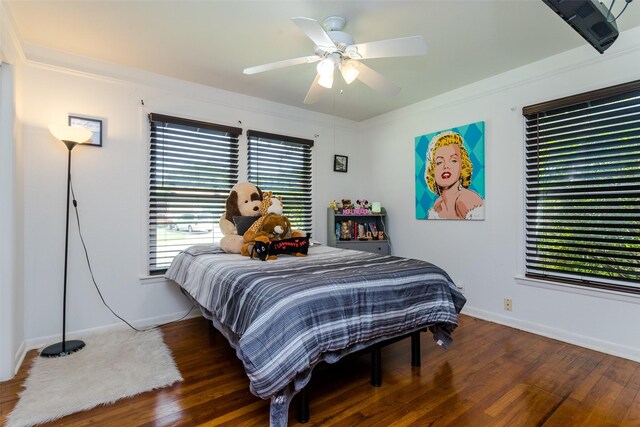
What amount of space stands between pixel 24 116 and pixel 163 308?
205 cm

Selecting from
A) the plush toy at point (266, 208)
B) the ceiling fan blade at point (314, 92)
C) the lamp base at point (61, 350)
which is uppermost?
the ceiling fan blade at point (314, 92)

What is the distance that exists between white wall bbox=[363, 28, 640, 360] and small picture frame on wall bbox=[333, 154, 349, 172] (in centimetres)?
66

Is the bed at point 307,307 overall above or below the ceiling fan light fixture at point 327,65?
below

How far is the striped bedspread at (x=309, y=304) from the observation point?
1509 mm

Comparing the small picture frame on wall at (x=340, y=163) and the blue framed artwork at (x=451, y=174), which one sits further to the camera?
the small picture frame on wall at (x=340, y=163)

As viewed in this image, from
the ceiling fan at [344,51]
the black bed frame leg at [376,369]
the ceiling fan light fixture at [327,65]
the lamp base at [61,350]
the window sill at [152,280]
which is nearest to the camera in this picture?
the ceiling fan at [344,51]

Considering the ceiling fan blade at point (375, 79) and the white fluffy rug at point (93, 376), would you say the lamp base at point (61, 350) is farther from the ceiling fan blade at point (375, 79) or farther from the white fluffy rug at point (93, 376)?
the ceiling fan blade at point (375, 79)

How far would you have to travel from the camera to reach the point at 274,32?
95.6 inches

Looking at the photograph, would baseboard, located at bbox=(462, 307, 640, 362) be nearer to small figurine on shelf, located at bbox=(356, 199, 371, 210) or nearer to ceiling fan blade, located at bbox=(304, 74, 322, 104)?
small figurine on shelf, located at bbox=(356, 199, 371, 210)

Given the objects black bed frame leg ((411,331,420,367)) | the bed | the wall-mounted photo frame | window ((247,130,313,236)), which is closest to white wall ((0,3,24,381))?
the wall-mounted photo frame

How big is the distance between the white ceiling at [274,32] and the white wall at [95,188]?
21cm

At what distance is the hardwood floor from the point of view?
5.67 feet

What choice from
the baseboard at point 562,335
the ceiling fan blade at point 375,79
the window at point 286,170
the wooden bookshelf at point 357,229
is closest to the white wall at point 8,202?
the window at point 286,170

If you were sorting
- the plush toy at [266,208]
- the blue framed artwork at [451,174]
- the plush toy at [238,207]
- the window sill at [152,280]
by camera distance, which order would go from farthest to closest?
the blue framed artwork at [451,174]
the plush toy at [238,207]
the window sill at [152,280]
the plush toy at [266,208]
